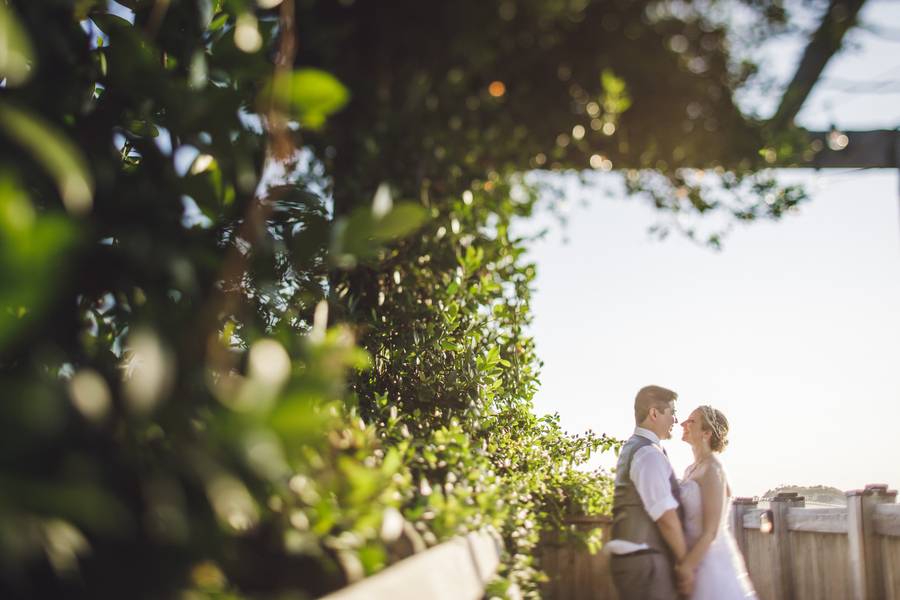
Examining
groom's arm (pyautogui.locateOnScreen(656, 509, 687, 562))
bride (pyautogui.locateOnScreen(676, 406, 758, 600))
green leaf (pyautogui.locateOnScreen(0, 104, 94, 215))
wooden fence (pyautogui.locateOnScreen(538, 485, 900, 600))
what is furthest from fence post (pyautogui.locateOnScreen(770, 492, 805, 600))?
green leaf (pyautogui.locateOnScreen(0, 104, 94, 215))

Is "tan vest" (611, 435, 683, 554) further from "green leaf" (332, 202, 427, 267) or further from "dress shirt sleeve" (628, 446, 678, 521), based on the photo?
"green leaf" (332, 202, 427, 267)

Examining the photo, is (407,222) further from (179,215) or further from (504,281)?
(504,281)

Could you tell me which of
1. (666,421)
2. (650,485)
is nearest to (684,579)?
(650,485)

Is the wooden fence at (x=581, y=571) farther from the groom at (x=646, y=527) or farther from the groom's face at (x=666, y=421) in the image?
the groom's face at (x=666, y=421)

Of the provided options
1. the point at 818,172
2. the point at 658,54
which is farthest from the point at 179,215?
the point at 818,172

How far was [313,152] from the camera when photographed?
1.63m

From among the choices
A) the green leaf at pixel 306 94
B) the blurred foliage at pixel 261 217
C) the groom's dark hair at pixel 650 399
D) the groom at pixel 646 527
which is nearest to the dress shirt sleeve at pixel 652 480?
the groom at pixel 646 527

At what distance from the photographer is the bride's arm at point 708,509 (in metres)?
3.46

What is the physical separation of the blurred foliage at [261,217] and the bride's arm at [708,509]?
1613 millimetres

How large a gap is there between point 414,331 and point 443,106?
1.51 meters

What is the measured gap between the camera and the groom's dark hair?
3848mm

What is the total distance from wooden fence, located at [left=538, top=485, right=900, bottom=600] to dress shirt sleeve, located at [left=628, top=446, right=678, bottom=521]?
35 cm

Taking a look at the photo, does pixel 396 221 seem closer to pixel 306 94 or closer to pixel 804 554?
pixel 306 94

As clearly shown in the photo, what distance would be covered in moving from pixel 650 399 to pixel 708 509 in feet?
2.18
